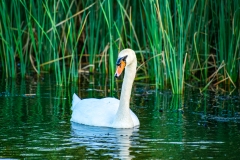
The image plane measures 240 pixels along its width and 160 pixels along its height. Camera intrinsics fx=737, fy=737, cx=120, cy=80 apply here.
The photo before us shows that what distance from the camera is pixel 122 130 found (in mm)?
10578

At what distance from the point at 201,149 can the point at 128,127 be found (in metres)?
1.96

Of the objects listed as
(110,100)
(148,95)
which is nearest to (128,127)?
(110,100)

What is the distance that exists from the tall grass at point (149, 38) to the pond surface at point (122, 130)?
1.83ft

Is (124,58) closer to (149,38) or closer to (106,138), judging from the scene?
(106,138)

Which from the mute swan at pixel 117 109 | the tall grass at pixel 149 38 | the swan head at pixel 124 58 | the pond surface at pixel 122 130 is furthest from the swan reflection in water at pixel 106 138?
the tall grass at pixel 149 38

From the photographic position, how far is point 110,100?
38.3ft

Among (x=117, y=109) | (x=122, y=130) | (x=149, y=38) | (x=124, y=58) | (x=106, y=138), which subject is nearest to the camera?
(x=106, y=138)

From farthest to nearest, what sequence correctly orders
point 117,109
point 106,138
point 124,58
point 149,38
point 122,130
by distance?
point 149,38, point 117,109, point 124,58, point 122,130, point 106,138

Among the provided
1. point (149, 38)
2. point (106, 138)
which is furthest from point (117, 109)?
point (149, 38)

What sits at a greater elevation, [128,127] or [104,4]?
[104,4]

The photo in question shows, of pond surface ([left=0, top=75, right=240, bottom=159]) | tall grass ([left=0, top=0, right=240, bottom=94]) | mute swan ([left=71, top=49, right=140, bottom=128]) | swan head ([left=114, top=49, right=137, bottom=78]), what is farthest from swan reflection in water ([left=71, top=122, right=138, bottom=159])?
tall grass ([left=0, top=0, right=240, bottom=94])

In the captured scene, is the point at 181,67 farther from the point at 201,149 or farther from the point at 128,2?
the point at 201,149

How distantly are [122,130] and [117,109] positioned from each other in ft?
3.01

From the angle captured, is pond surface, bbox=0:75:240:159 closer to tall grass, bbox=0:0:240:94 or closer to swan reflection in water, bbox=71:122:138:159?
swan reflection in water, bbox=71:122:138:159
